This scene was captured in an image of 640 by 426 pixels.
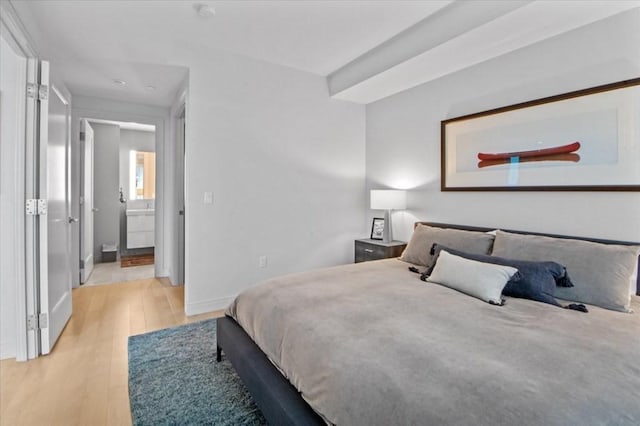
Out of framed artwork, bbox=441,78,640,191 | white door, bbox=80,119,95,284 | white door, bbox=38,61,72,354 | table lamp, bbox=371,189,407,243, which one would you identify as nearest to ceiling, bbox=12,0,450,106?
white door, bbox=38,61,72,354

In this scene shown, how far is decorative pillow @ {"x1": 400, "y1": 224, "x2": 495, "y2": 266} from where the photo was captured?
8.36ft

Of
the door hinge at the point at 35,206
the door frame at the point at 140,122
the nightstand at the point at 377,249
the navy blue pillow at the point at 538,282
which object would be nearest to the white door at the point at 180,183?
the door frame at the point at 140,122

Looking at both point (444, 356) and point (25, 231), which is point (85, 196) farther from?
point (444, 356)

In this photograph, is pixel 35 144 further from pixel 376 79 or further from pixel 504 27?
pixel 504 27

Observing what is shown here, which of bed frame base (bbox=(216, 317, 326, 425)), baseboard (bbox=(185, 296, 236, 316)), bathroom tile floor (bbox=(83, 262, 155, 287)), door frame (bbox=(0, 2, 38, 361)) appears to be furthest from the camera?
bathroom tile floor (bbox=(83, 262, 155, 287))

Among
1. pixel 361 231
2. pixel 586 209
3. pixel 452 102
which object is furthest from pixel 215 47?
pixel 586 209

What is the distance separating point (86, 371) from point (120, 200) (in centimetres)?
453

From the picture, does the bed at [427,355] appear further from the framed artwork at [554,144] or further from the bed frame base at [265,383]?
the framed artwork at [554,144]

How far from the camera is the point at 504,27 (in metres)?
2.28

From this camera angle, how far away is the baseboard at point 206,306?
3.20 meters

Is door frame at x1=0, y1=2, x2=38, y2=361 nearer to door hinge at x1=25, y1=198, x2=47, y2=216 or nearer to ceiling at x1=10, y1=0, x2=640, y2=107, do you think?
door hinge at x1=25, y1=198, x2=47, y2=216

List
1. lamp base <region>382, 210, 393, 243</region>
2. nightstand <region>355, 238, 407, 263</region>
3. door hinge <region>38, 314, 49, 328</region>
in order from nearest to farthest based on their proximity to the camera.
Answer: door hinge <region>38, 314, 49, 328</region> < nightstand <region>355, 238, 407, 263</region> < lamp base <region>382, 210, 393, 243</region>

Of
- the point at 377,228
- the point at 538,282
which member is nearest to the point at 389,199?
the point at 377,228

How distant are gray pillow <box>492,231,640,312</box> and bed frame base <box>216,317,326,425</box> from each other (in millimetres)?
1670
